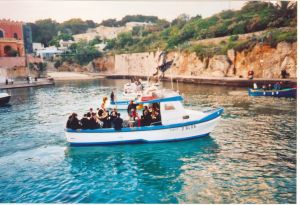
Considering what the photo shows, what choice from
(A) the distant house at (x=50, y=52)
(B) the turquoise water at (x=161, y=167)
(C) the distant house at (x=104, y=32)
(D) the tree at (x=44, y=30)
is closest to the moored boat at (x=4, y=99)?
(B) the turquoise water at (x=161, y=167)

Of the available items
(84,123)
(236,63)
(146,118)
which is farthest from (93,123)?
(236,63)

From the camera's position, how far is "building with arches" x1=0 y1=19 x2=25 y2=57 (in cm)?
3572

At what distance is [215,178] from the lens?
845cm

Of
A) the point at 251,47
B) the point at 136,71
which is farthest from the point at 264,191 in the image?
the point at 136,71

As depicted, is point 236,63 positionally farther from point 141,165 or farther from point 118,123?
point 141,165

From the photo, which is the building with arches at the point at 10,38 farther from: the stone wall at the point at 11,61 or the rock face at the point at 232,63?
the rock face at the point at 232,63

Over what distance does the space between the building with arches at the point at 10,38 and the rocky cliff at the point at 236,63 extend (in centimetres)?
1912

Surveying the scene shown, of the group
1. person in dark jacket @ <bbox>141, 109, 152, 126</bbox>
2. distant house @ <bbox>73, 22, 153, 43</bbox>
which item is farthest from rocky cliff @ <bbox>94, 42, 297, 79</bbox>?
distant house @ <bbox>73, 22, 153, 43</bbox>

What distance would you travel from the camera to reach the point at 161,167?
31.4 ft

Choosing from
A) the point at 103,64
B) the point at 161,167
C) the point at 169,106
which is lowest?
the point at 161,167

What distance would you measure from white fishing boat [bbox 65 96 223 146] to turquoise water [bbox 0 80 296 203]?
1.00ft

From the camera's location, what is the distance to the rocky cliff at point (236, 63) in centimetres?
2669

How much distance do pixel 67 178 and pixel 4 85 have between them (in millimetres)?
31184

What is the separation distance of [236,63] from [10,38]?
26.9 meters
